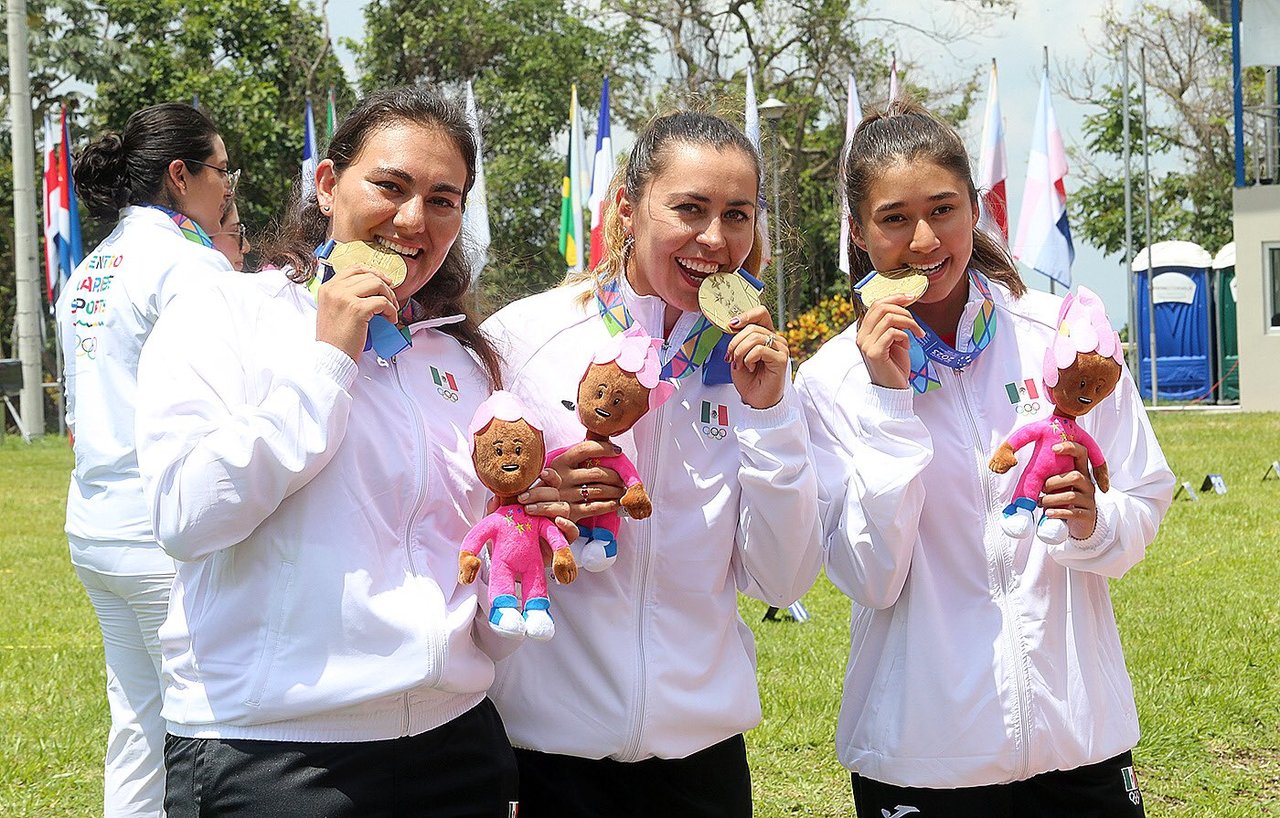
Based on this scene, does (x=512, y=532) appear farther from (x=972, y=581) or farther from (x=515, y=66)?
(x=515, y=66)

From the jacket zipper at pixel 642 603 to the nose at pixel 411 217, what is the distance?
62cm

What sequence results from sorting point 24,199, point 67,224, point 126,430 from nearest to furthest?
point 126,430 → point 24,199 → point 67,224

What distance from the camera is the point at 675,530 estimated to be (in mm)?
2600

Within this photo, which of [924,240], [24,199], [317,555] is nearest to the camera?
[317,555]

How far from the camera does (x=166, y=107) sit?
13.7 ft

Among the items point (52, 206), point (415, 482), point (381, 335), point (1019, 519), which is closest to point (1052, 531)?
point (1019, 519)

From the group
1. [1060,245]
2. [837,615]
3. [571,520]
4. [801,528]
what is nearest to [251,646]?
[571,520]

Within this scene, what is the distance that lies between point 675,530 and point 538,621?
1.27 ft

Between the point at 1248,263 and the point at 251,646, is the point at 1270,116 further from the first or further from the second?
the point at 251,646

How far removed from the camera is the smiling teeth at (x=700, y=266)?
2.63 meters

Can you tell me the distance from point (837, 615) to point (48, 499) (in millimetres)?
9536

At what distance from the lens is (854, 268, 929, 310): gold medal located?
2.60 m

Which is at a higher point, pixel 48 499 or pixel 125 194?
pixel 125 194

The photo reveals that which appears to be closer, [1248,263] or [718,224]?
[718,224]
